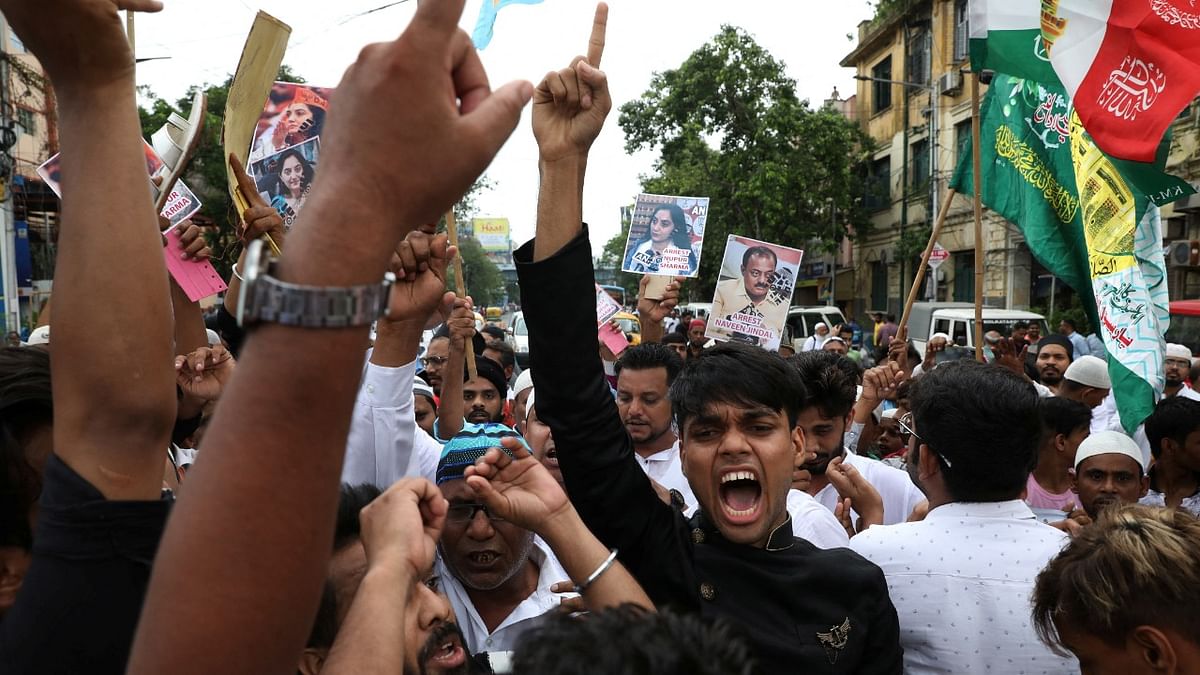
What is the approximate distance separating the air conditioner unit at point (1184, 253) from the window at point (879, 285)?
46.1ft

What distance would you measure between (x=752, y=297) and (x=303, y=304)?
6.41 m

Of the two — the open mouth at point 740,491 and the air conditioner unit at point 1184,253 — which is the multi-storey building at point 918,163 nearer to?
the air conditioner unit at point 1184,253

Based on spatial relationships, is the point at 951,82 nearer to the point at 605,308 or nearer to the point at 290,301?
the point at 605,308

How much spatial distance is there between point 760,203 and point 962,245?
5.75m

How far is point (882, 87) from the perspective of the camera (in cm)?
Result: 2972

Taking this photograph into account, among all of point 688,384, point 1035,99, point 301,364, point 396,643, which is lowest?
point 396,643

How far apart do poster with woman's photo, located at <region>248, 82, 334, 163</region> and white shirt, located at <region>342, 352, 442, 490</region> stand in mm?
1216

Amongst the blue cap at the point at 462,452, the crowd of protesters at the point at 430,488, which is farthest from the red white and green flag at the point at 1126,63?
the blue cap at the point at 462,452

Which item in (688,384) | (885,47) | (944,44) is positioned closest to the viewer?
(688,384)

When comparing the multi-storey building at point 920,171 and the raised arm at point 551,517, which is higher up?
the multi-storey building at point 920,171

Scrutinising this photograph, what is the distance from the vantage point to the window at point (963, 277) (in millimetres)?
24844

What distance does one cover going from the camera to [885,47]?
29.1 m

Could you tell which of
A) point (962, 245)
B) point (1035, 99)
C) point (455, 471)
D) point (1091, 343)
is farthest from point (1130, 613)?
point (962, 245)

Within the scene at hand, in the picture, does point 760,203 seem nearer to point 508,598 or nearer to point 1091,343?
point 1091,343
